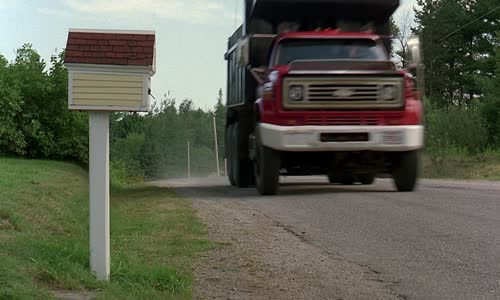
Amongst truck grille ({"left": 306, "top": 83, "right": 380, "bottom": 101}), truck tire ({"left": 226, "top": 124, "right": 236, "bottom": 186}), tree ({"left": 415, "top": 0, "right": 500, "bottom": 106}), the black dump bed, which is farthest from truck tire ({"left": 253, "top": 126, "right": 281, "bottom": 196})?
tree ({"left": 415, "top": 0, "right": 500, "bottom": 106})

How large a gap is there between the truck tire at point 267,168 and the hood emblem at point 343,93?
135 centimetres

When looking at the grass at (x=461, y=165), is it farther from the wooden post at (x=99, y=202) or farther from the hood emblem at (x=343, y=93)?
the wooden post at (x=99, y=202)

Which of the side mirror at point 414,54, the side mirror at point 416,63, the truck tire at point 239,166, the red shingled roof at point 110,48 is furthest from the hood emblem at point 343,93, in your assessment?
the red shingled roof at point 110,48

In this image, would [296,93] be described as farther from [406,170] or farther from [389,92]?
[406,170]

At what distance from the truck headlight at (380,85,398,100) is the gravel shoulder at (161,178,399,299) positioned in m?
3.28

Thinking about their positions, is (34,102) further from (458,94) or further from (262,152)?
(458,94)

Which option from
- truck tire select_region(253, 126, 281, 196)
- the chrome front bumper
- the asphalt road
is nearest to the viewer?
the asphalt road

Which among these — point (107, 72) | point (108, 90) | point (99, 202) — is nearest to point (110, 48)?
point (107, 72)

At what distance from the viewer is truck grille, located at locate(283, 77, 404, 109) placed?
10727 millimetres

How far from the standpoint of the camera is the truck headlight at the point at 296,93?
35.2ft

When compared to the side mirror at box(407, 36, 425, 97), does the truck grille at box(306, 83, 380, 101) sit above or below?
below

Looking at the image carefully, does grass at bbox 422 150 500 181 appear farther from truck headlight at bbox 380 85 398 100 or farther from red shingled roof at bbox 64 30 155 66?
red shingled roof at bbox 64 30 155 66

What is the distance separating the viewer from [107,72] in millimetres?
5477

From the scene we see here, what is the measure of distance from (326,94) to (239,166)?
4146 millimetres
